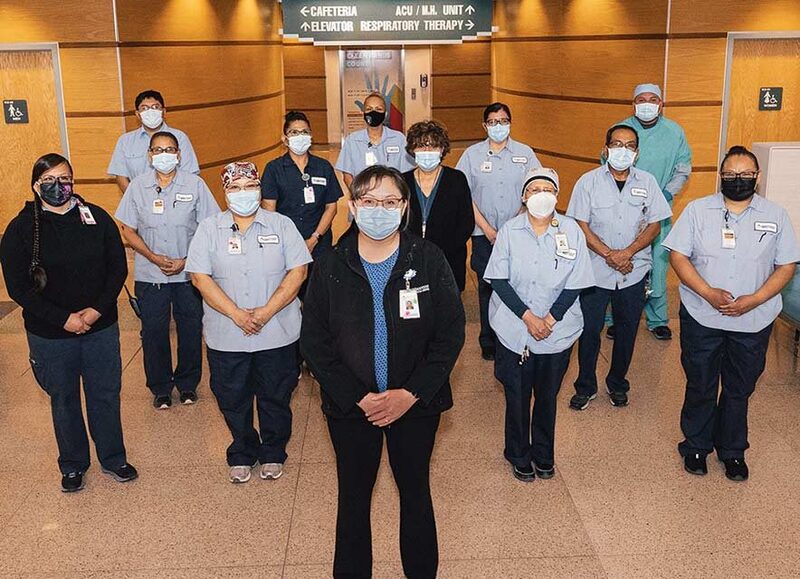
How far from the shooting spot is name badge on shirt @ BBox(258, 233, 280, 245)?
4102 mm

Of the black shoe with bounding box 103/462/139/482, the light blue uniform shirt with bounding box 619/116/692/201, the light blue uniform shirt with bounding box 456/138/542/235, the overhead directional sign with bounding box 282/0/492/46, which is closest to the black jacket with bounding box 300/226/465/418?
the black shoe with bounding box 103/462/139/482

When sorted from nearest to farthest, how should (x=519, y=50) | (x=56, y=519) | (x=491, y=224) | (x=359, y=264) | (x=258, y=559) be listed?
(x=359, y=264)
(x=258, y=559)
(x=56, y=519)
(x=491, y=224)
(x=519, y=50)

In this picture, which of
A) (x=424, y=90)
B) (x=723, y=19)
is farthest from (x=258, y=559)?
(x=424, y=90)

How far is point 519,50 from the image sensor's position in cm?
1033

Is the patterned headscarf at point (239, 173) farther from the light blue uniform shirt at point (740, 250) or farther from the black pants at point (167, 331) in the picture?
the light blue uniform shirt at point (740, 250)

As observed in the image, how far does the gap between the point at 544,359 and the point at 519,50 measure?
702 centimetres

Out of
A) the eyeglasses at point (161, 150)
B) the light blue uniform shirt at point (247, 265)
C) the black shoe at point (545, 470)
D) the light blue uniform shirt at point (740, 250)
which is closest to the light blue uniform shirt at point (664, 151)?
the light blue uniform shirt at point (740, 250)

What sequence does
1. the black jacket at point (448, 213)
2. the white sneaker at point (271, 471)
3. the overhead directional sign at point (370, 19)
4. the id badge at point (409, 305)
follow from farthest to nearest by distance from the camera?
the overhead directional sign at point (370, 19), the black jacket at point (448, 213), the white sneaker at point (271, 471), the id badge at point (409, 305)

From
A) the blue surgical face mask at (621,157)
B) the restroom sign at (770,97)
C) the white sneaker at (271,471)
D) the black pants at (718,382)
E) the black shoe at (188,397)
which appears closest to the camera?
the black pants at (718,382)

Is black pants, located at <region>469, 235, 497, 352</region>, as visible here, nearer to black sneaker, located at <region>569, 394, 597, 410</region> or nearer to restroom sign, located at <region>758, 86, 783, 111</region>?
black sneaker, located at <region>569, 394, 597, 410</region>

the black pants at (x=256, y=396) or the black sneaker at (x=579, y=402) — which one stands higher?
the black pants at (x=256, y=396)

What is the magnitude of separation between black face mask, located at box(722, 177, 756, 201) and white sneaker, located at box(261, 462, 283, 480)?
2.64 meters

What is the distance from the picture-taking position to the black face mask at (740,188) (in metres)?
4.01

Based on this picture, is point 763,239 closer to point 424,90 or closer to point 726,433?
point 726,433
